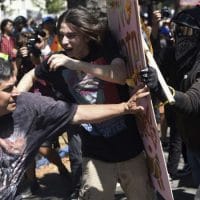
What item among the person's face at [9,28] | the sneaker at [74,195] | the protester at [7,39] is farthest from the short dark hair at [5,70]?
the person's face at [9,28]

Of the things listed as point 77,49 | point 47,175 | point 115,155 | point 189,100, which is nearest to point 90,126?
point 115,155

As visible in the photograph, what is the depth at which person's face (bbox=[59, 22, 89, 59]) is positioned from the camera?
2.93 metres

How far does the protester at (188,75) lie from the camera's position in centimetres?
271

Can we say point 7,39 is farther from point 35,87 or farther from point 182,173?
point 182,173

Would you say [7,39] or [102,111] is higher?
[102,111]

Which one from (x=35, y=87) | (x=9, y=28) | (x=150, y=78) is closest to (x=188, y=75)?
(x=150, y=78)

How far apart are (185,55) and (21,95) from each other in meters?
1.13

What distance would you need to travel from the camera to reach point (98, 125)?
3.05m

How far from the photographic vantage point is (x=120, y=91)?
3.00m

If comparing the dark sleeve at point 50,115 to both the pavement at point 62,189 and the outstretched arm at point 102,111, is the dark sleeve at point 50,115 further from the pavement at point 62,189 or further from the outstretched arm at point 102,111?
the pavement at point 62,189

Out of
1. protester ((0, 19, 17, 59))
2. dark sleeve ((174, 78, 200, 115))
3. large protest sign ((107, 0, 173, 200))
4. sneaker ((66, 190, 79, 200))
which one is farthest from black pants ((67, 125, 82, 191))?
protester ((0, 19, 17, 59))

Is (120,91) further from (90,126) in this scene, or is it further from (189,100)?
(189,100)

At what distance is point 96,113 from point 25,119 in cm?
35

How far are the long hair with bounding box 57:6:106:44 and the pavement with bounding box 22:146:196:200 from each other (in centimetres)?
223
